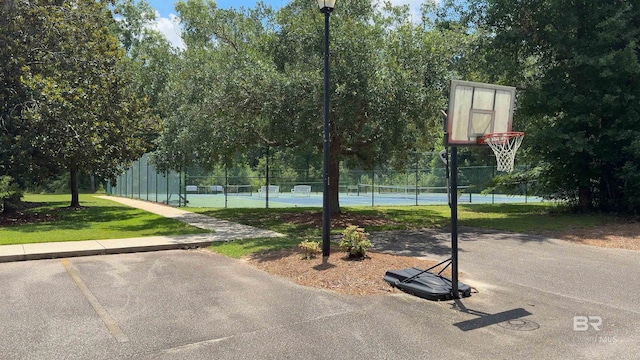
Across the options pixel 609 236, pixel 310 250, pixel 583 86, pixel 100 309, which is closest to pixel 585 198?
pixel 583 86

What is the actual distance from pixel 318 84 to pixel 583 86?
1005cm

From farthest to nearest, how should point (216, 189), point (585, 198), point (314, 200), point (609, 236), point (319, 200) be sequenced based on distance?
point (319, 200) < point (314, 200) < point (216, 189) < point (585, 198) < point (609, 236)

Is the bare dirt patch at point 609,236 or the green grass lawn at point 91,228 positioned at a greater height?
the bare dirt patch at point 609,236

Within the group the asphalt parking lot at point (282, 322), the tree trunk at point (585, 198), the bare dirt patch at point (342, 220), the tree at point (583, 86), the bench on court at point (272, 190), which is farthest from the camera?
the bench on court at point (272, 190)

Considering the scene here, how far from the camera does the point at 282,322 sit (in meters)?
5.43

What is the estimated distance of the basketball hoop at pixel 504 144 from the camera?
6918 millimetres

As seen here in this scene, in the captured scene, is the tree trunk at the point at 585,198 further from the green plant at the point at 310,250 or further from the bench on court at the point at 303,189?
the bench on court at the point at 303,189

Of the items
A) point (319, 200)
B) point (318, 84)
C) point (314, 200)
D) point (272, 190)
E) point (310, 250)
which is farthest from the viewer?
point (272, 190)

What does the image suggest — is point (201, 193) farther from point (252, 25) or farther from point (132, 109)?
point (252, 25)

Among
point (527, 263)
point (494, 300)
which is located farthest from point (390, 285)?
point (527, 263)

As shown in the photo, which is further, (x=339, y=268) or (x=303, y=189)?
(x=303, y=189)

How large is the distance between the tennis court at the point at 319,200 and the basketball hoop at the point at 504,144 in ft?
57.0

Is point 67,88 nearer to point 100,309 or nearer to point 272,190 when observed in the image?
point 100,309

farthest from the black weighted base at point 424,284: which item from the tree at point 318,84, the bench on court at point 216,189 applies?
the bench on court at point 216,189
